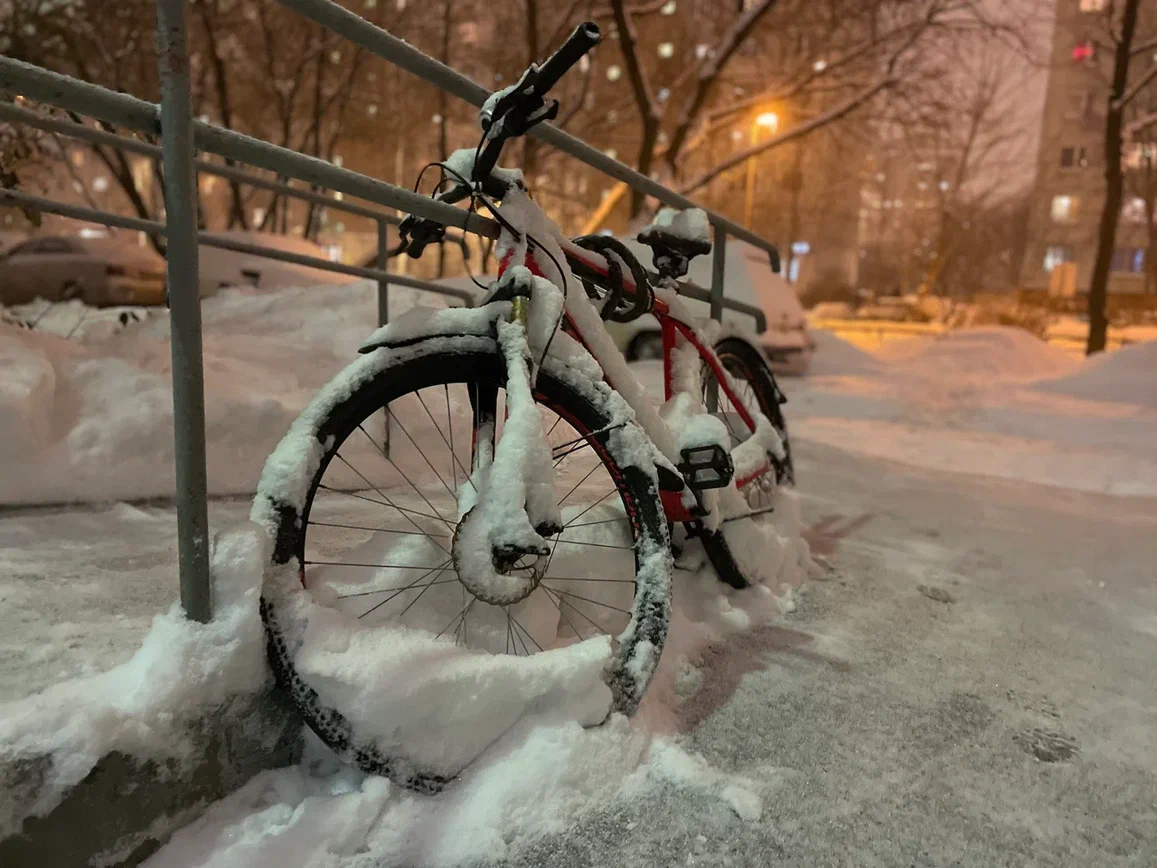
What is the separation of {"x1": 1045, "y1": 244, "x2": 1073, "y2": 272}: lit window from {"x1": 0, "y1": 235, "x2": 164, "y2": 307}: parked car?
43.6 meters

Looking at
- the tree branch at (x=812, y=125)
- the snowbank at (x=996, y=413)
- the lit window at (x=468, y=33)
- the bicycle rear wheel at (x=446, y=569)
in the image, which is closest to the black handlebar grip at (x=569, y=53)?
the bicycle rear wheel at (x=446, y=569)

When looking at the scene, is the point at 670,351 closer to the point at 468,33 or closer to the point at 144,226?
the point at 144,226

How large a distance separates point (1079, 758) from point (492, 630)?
5.08 ft

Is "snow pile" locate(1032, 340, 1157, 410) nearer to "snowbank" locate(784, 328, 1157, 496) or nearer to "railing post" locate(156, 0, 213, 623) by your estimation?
"snowbank" locate(784, 328, 1157, 496)

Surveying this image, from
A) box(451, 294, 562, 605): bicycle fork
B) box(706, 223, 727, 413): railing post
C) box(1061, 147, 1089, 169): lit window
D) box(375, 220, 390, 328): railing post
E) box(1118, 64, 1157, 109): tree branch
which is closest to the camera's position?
box(451, 294, 562, 605): bicycle fork

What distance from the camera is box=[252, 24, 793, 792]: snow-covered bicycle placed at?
5.56ft

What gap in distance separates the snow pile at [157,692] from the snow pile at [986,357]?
1192cm

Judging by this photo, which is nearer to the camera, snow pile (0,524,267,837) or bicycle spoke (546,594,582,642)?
snow pile (0,524,267,837)

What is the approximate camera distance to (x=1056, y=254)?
142ft

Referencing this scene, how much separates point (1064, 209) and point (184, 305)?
4950 centimetres

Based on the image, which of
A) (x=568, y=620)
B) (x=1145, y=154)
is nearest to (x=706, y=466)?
(x=568, y=620)

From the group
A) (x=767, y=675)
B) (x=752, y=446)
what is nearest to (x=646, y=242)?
(x=752, y=446)

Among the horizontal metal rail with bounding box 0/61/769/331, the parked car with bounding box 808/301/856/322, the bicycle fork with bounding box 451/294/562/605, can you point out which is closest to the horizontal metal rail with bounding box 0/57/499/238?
the horizontal metal rail with bounding box 0/61/769/331

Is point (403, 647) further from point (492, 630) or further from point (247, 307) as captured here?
point (247, 307)
